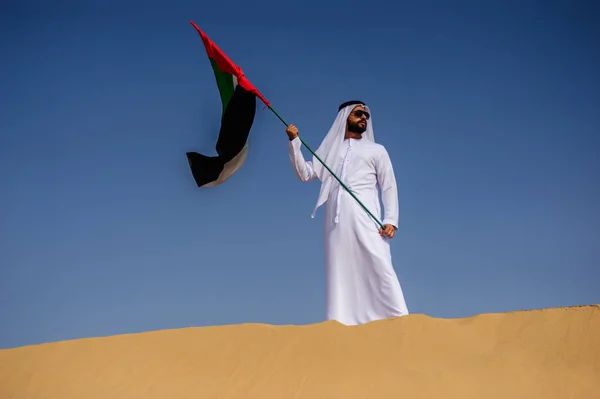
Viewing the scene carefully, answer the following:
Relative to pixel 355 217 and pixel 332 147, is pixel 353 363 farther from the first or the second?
pixel 332 147

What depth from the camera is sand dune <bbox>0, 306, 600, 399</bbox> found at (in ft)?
14.1

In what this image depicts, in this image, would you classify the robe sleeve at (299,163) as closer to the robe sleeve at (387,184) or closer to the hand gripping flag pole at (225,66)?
the hand gripping flag pole at (225,66)

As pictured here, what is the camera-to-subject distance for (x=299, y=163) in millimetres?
6781

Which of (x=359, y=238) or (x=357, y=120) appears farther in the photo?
(x=357, y=120)

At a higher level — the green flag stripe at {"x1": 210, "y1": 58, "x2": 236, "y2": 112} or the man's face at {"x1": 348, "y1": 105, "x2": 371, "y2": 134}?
the green flag stripe at {"x1": 210, "y1": 58, "x2": 236, "y2": 112}

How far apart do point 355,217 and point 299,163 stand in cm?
80

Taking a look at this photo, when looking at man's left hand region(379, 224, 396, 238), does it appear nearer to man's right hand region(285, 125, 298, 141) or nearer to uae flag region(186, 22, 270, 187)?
man's right hand region(285, 125, 298, 141)

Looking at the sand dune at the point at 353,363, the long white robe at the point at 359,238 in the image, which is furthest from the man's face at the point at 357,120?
the sand dune at the point at 353,363

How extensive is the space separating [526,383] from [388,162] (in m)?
3.10

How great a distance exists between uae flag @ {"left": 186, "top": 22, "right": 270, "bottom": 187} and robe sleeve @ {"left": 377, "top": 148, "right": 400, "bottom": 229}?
146 cm

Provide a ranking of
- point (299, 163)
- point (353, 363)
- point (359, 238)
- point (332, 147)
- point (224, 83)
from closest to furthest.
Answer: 1. point (353, 363)
2. point (359, 238)
3. point (299, 163)
4. point (332, 147)
5. point (224, 83)

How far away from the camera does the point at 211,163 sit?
711cm

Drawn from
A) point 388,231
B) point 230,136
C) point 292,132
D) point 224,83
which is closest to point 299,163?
point 292,132

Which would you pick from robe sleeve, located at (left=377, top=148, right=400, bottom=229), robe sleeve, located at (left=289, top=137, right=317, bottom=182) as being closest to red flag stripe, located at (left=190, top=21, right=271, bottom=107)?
robe sleeve, located at (left=289, top=137, right=317, bottom=182)
